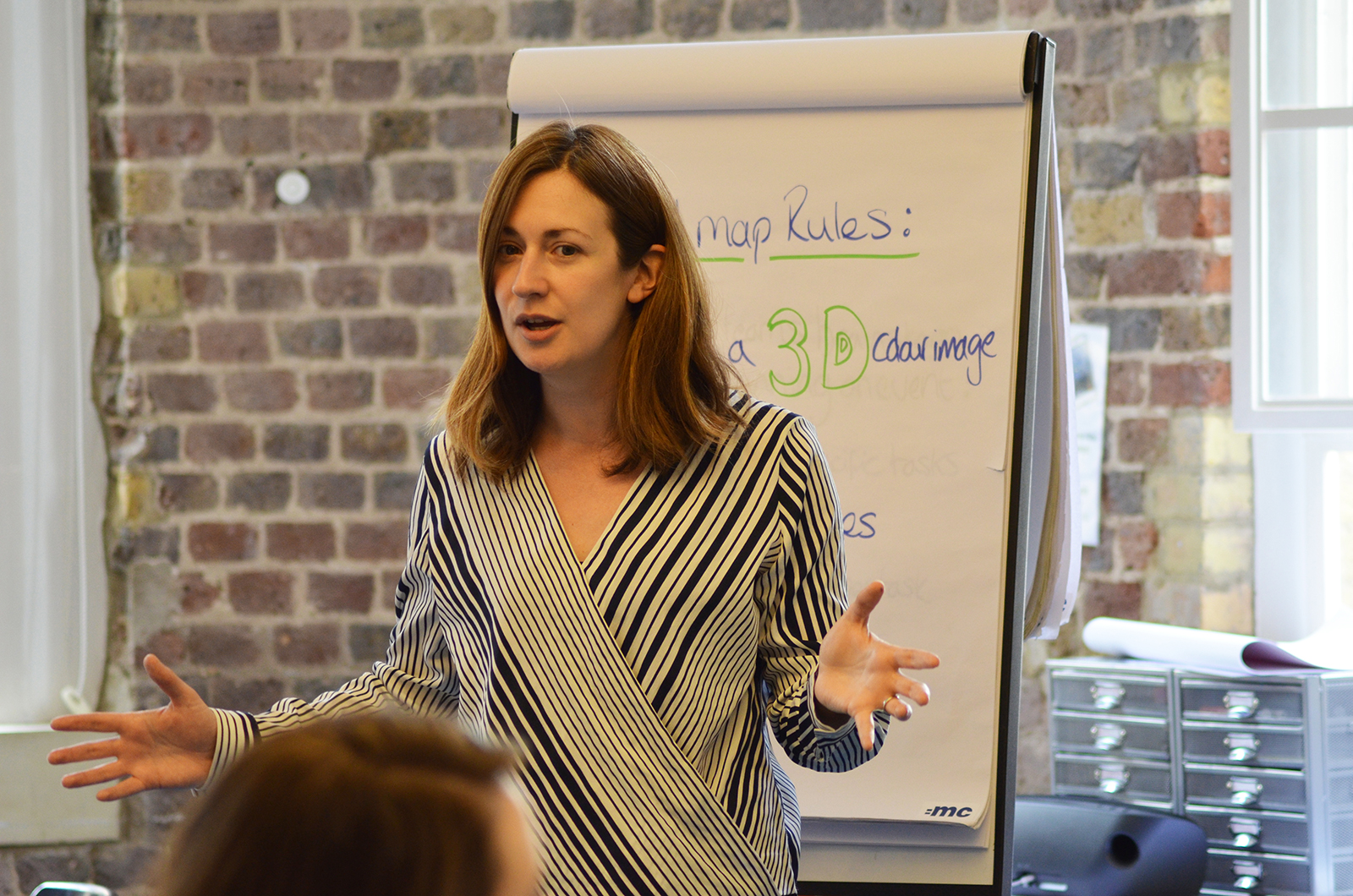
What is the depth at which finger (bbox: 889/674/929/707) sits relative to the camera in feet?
3.20

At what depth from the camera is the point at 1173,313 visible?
97.2 inches

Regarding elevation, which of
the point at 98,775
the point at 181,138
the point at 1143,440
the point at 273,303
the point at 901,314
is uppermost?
the point at 181,138

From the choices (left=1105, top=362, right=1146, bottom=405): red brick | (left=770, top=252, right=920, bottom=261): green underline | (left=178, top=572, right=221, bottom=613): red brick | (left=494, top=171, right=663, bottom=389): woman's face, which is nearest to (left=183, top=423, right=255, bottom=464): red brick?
(left=178, top=572, right=221, bottom=613): red brick

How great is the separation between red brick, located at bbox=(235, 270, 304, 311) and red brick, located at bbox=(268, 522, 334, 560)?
1.53ft

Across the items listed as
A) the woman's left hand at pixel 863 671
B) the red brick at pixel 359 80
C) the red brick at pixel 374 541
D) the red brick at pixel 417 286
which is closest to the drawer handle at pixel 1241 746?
the woman's left hand at pixel 863 671

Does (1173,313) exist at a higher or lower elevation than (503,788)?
higher

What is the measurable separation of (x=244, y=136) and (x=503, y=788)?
2.47 metres

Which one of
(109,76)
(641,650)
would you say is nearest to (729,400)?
(641,650)

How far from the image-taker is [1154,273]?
8.12 ft

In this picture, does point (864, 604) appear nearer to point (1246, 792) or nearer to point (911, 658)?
point (911, 658)

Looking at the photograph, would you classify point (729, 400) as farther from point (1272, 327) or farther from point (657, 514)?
point (1272, 327)

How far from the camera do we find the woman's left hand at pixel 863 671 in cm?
101

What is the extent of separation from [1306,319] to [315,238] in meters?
2.04

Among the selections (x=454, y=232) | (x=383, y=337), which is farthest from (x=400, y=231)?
(x=383, y=337)
